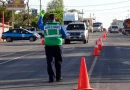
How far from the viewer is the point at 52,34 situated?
13.3 meters

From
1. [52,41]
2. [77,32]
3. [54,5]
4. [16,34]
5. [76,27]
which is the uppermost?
[54,5]

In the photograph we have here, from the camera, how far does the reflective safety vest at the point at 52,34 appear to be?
13.3 metres

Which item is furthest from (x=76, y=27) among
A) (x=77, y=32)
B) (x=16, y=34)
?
(x=16, y=34)

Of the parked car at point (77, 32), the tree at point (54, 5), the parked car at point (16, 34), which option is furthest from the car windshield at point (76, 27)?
the tree at point (54, 5)

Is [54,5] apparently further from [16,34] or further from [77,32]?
[77,32]

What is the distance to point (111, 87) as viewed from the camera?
1245cm

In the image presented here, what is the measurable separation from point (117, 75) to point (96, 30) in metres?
111

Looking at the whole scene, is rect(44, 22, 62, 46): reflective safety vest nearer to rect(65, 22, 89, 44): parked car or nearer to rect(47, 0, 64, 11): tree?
rect(65, 22, 89, 44): parked car

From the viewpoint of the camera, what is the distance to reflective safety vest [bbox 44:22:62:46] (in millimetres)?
13289

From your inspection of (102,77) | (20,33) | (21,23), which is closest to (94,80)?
(102,77)

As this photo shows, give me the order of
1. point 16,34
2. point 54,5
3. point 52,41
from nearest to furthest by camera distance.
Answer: point 52,41
point 16,34
point 54,5

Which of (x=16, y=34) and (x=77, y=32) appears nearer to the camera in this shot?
(x=77, y=32)

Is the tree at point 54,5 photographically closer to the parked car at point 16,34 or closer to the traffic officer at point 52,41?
the parked car at point 16,34

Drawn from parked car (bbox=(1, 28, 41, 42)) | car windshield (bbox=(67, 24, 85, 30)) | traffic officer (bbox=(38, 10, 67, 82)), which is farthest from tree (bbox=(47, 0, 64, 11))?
traffic officer (bbox=(38, 10, 67, 82))
